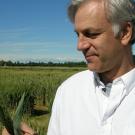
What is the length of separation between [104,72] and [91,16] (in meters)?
0.26

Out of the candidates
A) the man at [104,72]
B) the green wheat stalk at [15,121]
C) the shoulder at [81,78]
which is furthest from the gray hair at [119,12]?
the green wheat stalk at [15,121]

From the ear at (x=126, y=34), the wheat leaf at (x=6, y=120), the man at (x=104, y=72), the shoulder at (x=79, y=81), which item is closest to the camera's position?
the wheat leaf at (x=6, y=120)

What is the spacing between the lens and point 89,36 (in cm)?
203

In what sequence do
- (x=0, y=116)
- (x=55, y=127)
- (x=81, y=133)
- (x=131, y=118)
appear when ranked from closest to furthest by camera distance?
(x=0, y=116)
(x=131, y=118)
(x=81, y=133)
(x=55, y=127)

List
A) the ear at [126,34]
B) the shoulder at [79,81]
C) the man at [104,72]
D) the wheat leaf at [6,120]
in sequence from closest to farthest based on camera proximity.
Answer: the wheat leaf at [6,120] < the man at [104,72] < the ear at [126,34] < the shoulder at [79,81]

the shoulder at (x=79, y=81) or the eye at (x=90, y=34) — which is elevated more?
the eye at (x=90, y=34)

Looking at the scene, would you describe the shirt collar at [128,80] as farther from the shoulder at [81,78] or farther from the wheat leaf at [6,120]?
the wheat leaf at [6,120]

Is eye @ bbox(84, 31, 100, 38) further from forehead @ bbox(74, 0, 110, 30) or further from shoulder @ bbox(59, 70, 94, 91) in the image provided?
shoulder @ bbox(59, 70, 94, 91)

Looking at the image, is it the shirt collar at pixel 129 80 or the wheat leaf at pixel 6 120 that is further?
the shirt collar at pixel 129 80

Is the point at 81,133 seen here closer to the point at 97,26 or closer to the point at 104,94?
the point at 104,94

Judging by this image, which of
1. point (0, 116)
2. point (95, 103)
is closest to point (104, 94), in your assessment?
point (95, 103)

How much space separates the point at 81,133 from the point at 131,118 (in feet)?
0.86

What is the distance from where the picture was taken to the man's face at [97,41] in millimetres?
2021

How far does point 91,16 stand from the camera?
6.86 ft
